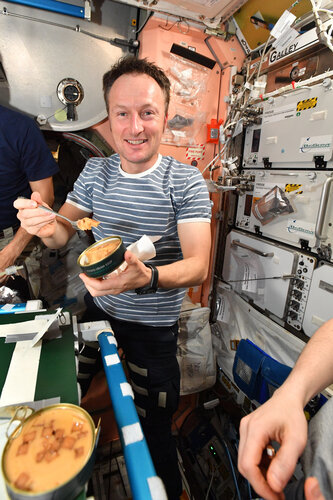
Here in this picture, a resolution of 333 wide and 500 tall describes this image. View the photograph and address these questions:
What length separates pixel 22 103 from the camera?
2275 mm

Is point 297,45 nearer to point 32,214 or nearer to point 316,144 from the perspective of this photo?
point 316,144

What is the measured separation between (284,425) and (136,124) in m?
1.43

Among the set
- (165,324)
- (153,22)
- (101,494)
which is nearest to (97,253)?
(165,324)

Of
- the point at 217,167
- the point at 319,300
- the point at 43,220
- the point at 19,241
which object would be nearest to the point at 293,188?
the point at 319,300

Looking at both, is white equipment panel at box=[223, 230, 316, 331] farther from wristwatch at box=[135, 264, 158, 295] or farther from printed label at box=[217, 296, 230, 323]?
wristwatch at box=[135, 264, 158, 295]

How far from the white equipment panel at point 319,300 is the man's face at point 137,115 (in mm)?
1391

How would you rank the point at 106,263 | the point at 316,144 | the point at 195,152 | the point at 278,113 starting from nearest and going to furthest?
1. the point at 106,263
2. the point at 316,144
3. the point at 278,113
4. the point at 195,152

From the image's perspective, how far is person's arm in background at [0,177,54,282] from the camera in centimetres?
199

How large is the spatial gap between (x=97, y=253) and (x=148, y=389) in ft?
3.33

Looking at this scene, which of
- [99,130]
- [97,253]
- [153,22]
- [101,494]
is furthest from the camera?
[99,130]

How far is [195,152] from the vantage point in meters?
2.78

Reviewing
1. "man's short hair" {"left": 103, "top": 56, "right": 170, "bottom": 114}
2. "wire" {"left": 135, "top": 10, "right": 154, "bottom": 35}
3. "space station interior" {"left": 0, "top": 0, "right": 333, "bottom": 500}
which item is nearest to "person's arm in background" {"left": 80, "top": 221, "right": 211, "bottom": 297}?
"space station interior" {"left": 0, "top": 0, "right": 333, "bottom": 500}

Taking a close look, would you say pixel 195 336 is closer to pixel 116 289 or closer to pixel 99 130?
pixel 116 289

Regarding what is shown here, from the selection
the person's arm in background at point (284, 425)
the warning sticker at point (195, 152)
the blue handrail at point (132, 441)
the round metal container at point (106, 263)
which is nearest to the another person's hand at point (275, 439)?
the person's arm in background at point (284, 425)
